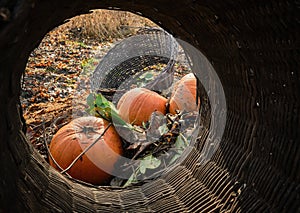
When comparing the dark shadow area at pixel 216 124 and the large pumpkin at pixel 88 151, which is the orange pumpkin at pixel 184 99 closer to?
the large pumpkin at pixel 88 151

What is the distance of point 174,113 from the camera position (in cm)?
261

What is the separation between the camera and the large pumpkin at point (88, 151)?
2139 millimetres

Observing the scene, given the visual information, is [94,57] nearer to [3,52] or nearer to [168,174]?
[168,174]

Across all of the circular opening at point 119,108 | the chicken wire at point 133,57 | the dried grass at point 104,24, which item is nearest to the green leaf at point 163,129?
the circular opening at point 119,108

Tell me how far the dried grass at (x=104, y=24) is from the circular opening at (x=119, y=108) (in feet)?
6.77

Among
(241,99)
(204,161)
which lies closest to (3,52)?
(241,99)

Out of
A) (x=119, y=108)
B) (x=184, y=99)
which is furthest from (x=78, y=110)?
(x=184, y=99)

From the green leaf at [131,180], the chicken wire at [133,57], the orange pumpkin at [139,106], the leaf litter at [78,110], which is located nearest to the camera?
the green leaf at [131,180]

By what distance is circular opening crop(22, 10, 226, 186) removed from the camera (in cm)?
202

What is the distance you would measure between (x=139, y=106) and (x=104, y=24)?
599 centimetres

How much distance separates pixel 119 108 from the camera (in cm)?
270

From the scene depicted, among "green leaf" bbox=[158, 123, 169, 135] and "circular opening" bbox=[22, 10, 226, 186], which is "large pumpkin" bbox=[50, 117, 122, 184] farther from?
"green leaf" bbox=[158, 123, 169, 135]

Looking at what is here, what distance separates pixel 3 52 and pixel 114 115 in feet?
6.20

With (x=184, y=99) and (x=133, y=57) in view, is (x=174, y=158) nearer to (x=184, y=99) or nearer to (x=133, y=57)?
(x=184, y=99)
